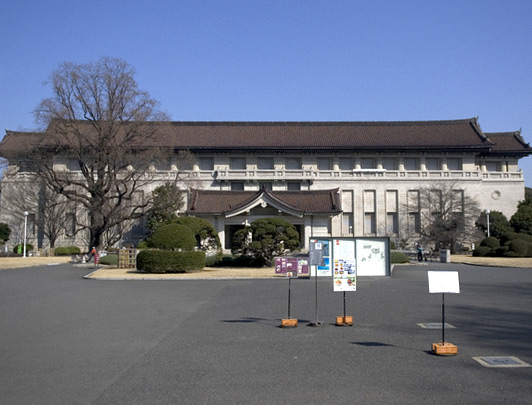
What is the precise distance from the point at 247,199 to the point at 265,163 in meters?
15.8

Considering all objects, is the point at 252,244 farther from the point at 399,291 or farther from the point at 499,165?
the point at 499,165

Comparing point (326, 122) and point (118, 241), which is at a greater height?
point (326, 122)

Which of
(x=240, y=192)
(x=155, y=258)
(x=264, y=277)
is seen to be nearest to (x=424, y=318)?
(x=264, y=277)

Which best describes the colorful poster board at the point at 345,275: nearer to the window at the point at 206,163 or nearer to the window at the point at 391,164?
the window at the point at 206,163

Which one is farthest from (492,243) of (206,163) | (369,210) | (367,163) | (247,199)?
(206,163)

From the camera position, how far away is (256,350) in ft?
29.2

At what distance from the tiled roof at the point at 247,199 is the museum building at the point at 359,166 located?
22.8ft

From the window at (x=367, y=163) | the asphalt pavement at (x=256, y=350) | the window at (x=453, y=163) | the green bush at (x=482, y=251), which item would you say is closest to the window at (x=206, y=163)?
the window at (x=367, y=163)

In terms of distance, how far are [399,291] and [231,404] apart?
45.9 feet

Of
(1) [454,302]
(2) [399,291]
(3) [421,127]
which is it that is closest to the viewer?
(1) [454,302]

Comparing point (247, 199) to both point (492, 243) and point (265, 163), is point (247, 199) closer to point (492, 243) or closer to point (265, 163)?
point (265, 163)

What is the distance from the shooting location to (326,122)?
62.6 m

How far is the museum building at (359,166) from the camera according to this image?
185ft

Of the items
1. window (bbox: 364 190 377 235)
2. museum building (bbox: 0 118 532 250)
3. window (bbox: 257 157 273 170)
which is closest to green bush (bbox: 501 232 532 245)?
museum building (bbox: 0 118 532 250)
